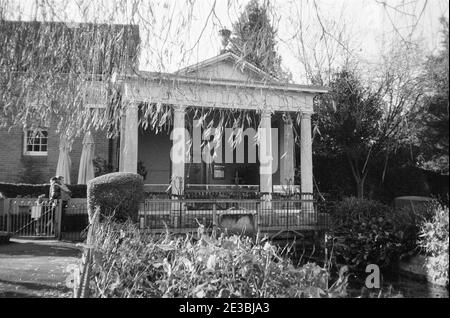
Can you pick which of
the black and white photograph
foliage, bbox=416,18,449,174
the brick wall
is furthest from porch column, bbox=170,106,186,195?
foliage, bbox=416,18,449,174

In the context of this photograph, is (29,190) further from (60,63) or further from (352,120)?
(352,120)

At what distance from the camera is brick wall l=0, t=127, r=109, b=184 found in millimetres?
18172

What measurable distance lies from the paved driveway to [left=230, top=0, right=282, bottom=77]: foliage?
11.0 feet

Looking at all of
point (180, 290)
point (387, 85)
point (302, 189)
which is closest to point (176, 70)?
point (180, 290)

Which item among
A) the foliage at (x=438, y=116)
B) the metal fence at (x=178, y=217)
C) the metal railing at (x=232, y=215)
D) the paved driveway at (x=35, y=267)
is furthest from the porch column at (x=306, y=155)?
the foliage at (x=438, y=116)

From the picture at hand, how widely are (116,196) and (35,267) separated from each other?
3142mm

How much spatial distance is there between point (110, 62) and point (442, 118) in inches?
145

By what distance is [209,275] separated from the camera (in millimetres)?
3762

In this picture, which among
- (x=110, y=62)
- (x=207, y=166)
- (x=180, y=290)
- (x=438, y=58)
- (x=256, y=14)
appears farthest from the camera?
(x=207, y=166)

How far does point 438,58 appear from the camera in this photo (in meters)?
2.20

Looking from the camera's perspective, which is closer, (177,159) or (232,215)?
(232,215)

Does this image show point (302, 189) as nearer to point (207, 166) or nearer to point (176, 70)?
point (207, 166)

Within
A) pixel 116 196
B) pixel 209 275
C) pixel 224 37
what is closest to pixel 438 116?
pixel 209 275
